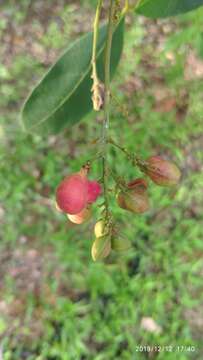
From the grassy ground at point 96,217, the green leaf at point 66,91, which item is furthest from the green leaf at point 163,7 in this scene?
the grassy ground at point 96,217

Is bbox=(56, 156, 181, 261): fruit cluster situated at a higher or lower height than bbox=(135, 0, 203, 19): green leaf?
lower

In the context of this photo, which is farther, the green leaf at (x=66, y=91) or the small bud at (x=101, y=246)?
the green leaf at (x=66, y=91)

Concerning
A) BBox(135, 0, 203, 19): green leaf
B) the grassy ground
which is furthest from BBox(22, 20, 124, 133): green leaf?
the grassy ground

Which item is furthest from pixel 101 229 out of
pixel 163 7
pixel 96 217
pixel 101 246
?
pixel 96 217

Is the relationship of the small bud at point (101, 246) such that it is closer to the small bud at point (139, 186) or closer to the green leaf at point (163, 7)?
the small bud at point (139, 186)

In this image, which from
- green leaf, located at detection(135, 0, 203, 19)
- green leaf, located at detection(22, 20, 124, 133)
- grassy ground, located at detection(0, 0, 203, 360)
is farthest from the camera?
grassy ground, located at detection(0, 0, 203, 360)

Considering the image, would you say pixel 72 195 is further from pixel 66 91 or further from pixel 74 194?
pixel 66 91

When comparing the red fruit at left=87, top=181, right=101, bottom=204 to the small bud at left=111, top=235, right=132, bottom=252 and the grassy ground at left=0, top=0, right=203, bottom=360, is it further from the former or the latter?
the grassy ground at left=0, top=0, right=203, bottom=360
